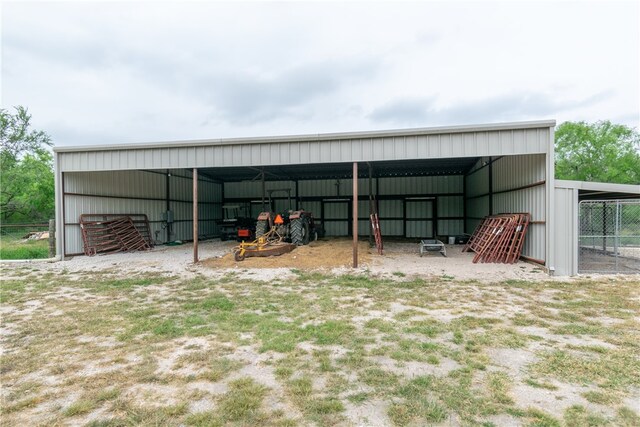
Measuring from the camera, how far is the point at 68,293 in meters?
6.02

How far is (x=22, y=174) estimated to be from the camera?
17.1 metres

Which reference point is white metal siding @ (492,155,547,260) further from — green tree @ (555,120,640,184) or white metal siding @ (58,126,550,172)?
green tree @ (555,120,640,184)

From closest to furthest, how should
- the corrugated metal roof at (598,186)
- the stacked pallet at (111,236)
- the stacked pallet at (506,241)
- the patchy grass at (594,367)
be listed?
1. the patchy grass at (594,367)
2. the corrugated metal roof at (598,186)
3. the stacked pallet at (506,241)
4. the stacked pallet at (111,236)

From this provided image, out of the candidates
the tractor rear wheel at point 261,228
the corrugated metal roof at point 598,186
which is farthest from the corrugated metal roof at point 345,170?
the corrugated metal roof at point 598,186

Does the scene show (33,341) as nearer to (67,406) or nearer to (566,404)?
(67,406)

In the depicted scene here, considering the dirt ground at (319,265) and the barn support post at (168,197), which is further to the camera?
the barn support post at (168,197)

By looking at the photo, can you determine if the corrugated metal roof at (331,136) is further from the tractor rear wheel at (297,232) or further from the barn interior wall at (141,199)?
the tractor rear wheel at (297,232)

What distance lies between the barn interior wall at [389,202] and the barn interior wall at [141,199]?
7.91 ft

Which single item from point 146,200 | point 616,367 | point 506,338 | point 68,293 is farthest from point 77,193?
point 616,367

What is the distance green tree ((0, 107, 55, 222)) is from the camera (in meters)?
17.1

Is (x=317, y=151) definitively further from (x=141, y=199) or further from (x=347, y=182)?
(x=347, y=182)

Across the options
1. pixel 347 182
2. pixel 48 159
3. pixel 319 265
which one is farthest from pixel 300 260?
pixel 48 159

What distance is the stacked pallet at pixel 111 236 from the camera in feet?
36.1

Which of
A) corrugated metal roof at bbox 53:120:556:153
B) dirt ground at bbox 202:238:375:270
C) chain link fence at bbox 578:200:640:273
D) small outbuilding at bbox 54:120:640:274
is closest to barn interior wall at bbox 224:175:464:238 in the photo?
small outbuilding at bbox 54:120:640:274
